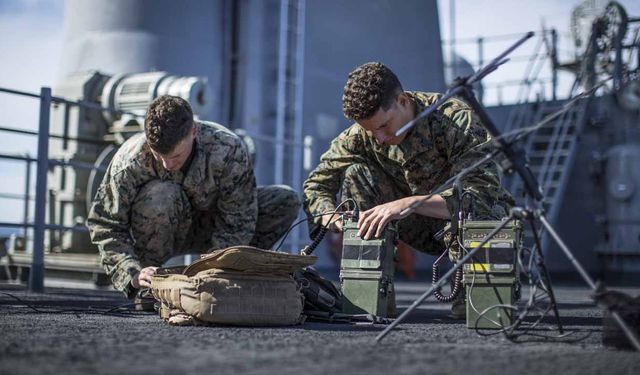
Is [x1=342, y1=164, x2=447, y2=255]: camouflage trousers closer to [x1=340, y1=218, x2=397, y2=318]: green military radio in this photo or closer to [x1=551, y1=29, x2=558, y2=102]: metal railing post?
[x1=340, y1=218, x2=397, y2=318]: green military radio

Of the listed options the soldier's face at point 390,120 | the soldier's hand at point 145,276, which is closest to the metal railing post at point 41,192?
the soldier's hand at point 145,276

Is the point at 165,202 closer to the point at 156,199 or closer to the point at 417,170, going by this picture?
the point at 156,199

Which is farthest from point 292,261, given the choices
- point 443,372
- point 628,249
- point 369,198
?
point 628,249

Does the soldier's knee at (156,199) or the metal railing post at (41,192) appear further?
the metal railing post at (41,192)

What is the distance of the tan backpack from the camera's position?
2.82 m

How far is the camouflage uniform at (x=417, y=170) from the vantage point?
3.29 meters

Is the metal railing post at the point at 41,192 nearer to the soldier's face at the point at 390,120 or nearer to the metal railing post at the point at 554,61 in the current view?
the soldier's face at the point at 390,120

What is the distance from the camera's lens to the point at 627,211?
10.0 meters

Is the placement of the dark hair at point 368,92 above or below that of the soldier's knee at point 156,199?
above

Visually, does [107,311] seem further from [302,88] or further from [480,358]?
[302,88]

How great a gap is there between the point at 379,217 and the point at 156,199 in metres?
1.18

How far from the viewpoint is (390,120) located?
128 inches

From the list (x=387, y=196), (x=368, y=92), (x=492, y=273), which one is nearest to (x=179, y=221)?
(x=387, y=196)

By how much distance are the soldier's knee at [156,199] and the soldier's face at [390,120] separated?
101cm
